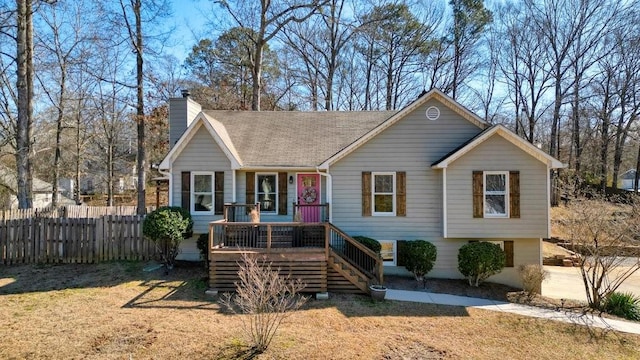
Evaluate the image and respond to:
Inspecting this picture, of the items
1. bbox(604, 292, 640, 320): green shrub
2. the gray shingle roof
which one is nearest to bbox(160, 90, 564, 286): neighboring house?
the gray shingle roof

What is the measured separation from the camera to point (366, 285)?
9.77m

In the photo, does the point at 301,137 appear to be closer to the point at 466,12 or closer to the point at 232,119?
the point at 232,119

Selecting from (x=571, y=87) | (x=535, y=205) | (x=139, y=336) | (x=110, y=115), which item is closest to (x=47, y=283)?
(x=139, y=336)

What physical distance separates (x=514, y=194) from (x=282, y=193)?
26.7 feet

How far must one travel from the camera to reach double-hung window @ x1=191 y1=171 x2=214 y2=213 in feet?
40.9

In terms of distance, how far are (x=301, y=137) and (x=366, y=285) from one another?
24.0 ft

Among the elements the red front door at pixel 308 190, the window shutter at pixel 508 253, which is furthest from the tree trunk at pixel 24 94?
the window shutter at pixel 508 253

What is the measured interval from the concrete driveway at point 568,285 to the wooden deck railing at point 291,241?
6.46 metres

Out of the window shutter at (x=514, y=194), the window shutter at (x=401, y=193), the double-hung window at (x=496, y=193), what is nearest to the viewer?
the window shutter at (x=514, y=194)

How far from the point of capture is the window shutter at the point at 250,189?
12.9 meters

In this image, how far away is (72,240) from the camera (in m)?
11.5

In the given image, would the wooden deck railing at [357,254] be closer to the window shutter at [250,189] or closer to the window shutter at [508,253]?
the window shutter at [250,189]

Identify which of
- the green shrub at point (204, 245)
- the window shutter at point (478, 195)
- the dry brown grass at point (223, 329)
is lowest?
the dry brown grass at point (223, 329)

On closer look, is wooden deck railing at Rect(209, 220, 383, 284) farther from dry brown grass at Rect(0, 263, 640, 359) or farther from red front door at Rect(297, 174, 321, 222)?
red front door at Rect(297, 174, 321, 222)
